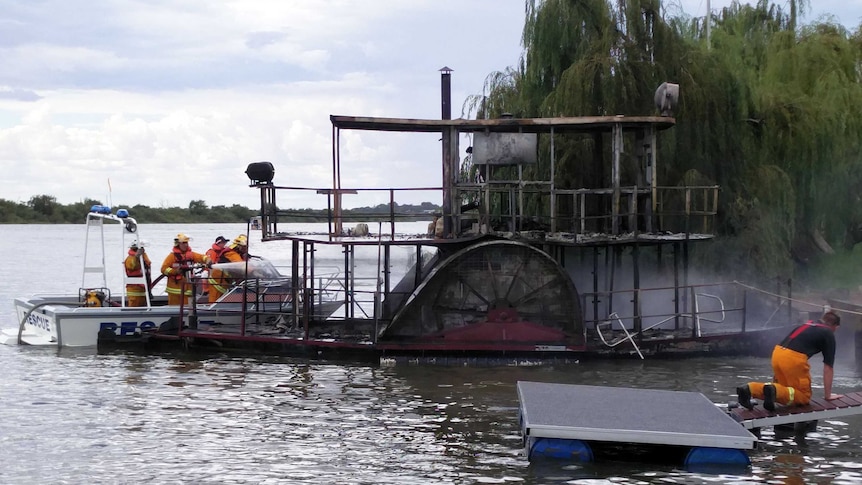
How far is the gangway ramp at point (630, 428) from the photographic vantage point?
11.3 m

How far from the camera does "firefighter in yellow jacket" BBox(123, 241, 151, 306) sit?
70.8 ft

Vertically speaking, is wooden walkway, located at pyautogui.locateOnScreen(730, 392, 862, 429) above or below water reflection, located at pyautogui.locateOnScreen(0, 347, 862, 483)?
above

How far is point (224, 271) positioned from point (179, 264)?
0.99 m

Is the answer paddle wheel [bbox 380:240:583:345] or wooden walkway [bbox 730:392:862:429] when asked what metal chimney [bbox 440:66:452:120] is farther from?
wooden walkway [bbox 730:392:862:429]

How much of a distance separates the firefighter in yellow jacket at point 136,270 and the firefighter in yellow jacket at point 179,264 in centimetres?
44

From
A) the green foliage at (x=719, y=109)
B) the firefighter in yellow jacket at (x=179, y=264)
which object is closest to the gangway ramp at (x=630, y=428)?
the green foliage at (x=719, y=109)

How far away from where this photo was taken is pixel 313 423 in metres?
14.4

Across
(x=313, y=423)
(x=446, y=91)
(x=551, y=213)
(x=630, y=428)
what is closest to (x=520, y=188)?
(x=551, y=213)

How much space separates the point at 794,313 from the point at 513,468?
12.1 metres

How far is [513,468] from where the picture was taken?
11.7m

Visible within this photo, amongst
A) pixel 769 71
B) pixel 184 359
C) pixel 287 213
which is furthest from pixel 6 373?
pixel 769 71

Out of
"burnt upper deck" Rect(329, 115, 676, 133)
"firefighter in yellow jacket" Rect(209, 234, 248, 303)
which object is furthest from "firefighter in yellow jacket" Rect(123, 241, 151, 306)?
"burnt upper deck" Rect(329, 115, 676, 133)

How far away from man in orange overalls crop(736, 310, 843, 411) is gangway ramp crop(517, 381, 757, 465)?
26.0 inches

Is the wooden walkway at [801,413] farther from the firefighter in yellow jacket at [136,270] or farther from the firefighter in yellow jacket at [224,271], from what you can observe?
the firefighter in yellow jacket at [136,270]
